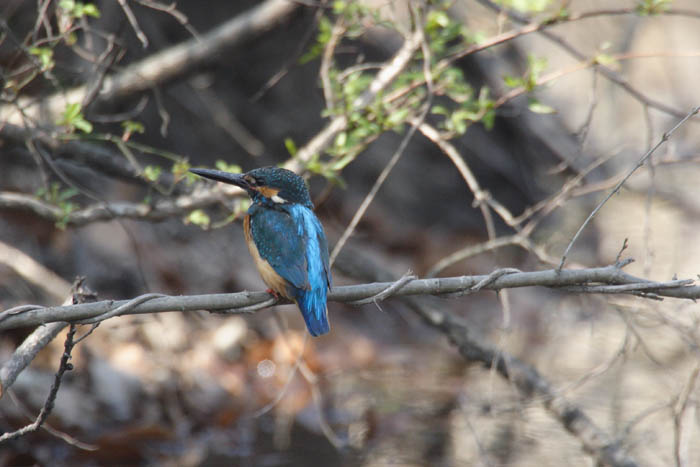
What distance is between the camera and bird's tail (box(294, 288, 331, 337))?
2422 millimetres

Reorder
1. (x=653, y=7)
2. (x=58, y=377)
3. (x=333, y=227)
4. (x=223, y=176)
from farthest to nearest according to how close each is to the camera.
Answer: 1. (x=333, y=227)
2. (x=653, y=7)
3. (x=223, y=176)
4. (x=58, y=377)

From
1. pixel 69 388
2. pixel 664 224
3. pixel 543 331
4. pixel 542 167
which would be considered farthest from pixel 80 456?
pixel 664 224

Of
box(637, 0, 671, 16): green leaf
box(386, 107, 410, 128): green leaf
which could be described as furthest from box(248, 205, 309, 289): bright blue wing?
box(637, 0, 671, 16): green leaf

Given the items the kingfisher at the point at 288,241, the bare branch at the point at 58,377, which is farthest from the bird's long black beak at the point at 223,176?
the bare branch at the point at 58,377

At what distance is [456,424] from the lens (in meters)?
4.69

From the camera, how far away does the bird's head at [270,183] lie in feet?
9.27

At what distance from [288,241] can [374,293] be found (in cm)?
63

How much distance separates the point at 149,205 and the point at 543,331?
403 cm

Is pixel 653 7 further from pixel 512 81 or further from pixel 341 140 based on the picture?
pixel 341 140

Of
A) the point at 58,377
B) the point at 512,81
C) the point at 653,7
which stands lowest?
the point at 58,377

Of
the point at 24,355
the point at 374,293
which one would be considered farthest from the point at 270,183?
the point at 24,355

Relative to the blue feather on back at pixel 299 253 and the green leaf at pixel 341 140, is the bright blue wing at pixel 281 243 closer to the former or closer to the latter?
the blue feather on back at pixel 299 253

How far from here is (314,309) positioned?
2.48m

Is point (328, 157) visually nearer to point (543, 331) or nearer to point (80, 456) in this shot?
point (80, 456)
